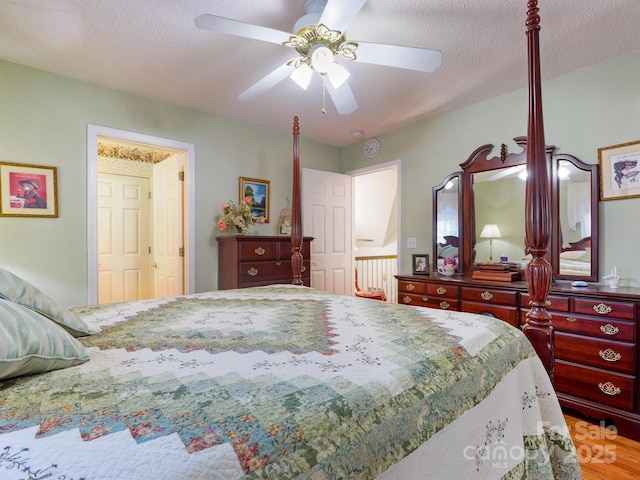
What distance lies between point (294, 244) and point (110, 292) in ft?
9.70

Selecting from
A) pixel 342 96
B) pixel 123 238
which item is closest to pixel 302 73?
pixel 342 96

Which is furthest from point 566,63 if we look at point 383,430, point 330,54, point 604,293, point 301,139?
point 383,430

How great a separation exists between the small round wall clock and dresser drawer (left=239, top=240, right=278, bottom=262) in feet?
5.57

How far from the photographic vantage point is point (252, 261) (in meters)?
3.32

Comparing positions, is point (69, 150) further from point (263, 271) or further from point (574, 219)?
point (574, 219)

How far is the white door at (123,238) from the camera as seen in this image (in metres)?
4.30

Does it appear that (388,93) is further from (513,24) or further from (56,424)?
(56,424)

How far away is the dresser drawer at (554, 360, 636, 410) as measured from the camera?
6.81ft

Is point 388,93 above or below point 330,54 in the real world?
above

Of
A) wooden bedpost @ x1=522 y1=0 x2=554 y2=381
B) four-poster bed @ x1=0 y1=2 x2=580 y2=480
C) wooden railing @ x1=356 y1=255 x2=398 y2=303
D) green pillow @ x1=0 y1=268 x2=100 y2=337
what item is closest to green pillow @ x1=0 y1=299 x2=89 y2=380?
four-poster bed @ x1=0 y1=2 x2=580 y2=480

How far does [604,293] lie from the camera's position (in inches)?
84.0

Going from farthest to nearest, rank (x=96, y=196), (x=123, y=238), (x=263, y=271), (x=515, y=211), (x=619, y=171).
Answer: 1. (x=123, y=238)
2. (x=263, y=271)
3. (x=515, y=211)
4. (x=96, y=196)
5. (x=619, y=171)

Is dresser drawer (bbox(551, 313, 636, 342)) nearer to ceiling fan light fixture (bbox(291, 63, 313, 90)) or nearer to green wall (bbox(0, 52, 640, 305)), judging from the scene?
green wall (bbox(0, 52, 640, 305))

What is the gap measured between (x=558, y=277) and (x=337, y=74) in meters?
2.26
